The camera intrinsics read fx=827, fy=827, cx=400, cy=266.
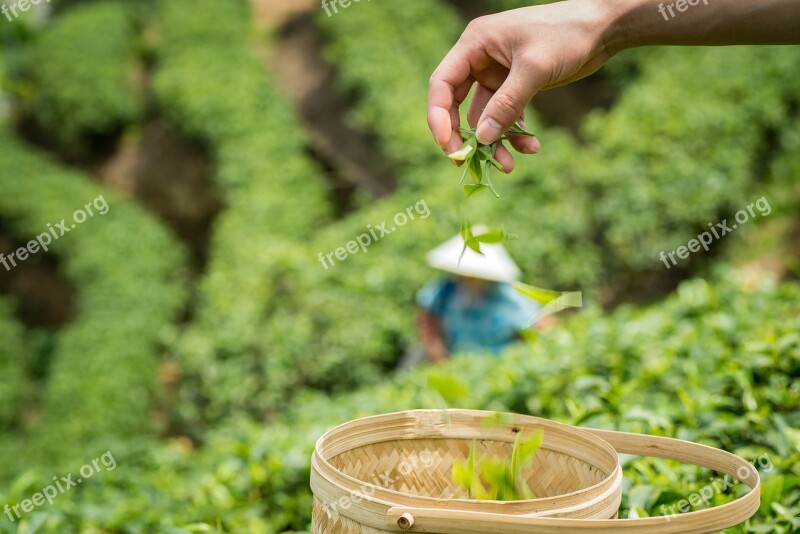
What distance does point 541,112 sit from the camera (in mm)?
8008

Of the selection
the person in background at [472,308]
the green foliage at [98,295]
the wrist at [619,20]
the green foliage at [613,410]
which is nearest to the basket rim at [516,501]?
the green foliage at [613,410]

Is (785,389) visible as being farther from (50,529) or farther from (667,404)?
(50,529)

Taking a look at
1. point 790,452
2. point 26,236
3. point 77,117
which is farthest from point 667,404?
point 77,117

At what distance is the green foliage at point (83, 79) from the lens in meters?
10.1

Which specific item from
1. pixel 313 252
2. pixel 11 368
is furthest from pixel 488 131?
pixel 11 368

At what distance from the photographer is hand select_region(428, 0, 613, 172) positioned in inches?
54.6

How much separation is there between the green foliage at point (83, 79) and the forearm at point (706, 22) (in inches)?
375

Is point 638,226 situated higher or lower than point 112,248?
higher

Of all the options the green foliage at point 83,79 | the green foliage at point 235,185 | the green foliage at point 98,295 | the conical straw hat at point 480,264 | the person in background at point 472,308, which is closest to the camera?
the conical straw hat at point 480,264

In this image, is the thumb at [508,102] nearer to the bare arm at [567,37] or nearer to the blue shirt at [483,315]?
the bare arm at [567,37]

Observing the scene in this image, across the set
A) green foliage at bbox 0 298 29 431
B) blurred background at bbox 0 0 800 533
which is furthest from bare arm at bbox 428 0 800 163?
green foliage at bbox 0 298 29 431

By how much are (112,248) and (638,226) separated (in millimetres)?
5411

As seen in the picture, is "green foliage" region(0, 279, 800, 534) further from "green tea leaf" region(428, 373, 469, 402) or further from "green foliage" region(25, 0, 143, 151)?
"green foliage" region(25, 0, 143, 151)

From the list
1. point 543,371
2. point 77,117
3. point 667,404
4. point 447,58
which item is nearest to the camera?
point 447,58
